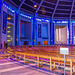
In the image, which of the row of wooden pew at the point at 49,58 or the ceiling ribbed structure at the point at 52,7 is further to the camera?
the ceiling ribbed structure at the point at 52,7

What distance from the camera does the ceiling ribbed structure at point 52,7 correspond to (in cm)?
3843

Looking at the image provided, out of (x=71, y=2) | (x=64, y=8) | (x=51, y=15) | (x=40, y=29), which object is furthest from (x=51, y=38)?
(x=71, y=2)

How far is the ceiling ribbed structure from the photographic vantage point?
38434 mm

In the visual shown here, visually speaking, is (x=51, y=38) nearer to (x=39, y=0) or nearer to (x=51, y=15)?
(x=51, y=15)

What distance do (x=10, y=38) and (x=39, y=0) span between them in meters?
16.6

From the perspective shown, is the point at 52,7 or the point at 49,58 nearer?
the point at 49,58

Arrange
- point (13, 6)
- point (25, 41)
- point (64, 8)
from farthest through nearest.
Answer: point (64, 8) → point (25, 41) → point (13, 6)

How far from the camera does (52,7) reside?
143 feet

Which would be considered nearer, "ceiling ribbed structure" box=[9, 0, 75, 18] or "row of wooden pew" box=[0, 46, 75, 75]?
"row of wooden pew" box=[0, 46, 75, 75]

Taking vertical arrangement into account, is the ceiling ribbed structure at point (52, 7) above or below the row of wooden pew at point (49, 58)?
above

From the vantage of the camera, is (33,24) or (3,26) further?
(33,24)

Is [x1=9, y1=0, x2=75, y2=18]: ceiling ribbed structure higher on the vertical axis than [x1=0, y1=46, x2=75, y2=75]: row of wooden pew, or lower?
higher

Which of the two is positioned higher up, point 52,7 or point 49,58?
point 52,7

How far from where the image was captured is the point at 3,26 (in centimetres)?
2509
